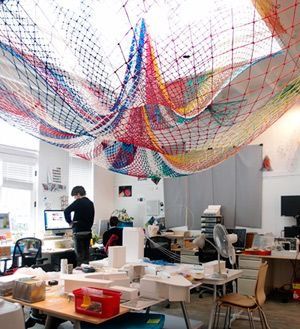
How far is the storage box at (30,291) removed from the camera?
276cm

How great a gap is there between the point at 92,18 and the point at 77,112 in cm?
74

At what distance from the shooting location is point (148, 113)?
117 inches

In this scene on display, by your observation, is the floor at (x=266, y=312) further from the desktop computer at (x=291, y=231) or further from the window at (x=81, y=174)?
the window at (x=81, y=174)

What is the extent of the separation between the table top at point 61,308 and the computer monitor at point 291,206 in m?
4.22

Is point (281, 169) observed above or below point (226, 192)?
above

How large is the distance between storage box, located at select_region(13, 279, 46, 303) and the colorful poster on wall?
5.26 meters

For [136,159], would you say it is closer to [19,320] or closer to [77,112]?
[77,112]

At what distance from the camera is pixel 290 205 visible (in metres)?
6.06

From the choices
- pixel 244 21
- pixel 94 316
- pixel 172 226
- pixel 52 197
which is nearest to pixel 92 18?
pixel 244 21

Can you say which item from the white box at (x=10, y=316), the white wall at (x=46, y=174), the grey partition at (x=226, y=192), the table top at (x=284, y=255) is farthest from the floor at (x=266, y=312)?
the white wall at (x=46, y=174)

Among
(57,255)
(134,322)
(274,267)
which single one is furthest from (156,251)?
(134,322)

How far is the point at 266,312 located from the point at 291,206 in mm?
1814

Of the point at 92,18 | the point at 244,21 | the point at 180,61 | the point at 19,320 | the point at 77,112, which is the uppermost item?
the point at 244,21

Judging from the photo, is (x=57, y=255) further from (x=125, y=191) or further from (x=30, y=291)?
(x=30, y=291)
